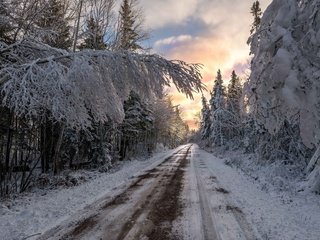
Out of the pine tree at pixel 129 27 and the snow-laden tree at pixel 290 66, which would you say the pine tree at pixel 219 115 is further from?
the snow-laden tree at pixel 290 66

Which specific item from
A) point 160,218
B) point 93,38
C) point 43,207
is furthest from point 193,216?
point 93,38

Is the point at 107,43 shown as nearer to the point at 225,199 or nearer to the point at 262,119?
the point at 225,199

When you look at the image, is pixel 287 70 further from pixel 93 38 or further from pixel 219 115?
pixel 219 115

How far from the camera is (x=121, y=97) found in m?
10.4

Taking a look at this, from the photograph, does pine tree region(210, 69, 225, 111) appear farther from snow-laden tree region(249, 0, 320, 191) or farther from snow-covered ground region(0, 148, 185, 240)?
snow-laden tree region(249, 0, 320, 191)

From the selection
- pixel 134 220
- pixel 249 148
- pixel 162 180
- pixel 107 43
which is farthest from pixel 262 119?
pixel 249 148

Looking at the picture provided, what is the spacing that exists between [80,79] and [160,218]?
12.7 ft

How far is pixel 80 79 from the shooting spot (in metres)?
8.62

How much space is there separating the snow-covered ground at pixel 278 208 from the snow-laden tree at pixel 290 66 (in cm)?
206

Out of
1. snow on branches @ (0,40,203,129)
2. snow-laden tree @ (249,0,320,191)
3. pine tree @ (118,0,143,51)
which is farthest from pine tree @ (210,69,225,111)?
snow-laden tree @ (249,0,320,191)

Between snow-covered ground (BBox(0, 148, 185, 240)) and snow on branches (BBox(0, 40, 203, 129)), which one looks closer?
snow-covered ground (BBox(0, 148, 185, 240))

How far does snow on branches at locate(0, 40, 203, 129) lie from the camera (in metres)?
8.48

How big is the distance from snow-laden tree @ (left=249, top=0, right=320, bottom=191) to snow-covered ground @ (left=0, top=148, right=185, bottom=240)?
546cm

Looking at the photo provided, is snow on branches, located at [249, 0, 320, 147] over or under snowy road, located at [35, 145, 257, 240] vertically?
over
